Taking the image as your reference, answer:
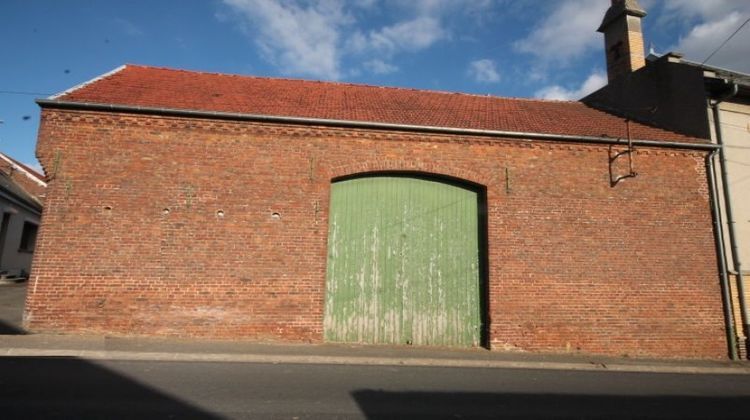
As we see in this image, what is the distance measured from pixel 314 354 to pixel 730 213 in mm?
10020

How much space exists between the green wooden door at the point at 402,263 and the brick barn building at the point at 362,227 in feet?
0.14

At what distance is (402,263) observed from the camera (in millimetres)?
10547

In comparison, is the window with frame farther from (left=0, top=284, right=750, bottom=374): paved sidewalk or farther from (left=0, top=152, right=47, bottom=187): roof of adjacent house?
(left=0, top=284, right=750, bottom=374): paved sidewalk

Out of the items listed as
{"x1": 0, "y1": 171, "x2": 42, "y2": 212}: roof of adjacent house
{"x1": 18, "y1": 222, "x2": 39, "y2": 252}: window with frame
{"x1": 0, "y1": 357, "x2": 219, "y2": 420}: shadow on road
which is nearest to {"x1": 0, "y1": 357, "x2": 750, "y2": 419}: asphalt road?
{"x1": 0, "y1": 357, "x2": 219, "y2": 420}: shadow on road

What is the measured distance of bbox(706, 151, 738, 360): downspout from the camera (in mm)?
10602

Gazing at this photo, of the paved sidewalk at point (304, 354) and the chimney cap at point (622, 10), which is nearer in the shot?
Answer: the paved sidewalk at point (304, 354)

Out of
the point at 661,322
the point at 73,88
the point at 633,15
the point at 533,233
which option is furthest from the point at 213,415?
the point at 633,15

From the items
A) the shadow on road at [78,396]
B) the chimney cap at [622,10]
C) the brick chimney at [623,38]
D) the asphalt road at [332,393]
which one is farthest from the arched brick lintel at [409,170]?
the chimney cap at [622,10]

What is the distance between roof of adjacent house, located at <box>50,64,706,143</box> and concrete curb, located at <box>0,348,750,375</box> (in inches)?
196

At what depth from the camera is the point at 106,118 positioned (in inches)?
389

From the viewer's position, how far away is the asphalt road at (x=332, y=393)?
514cm

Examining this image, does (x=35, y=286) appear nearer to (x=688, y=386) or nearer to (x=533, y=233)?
(x=533, y=233)

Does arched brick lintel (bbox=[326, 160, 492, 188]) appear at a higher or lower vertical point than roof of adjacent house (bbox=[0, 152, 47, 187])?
lower

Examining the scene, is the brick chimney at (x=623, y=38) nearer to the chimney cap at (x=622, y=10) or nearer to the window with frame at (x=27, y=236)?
the chimney cap at (x=622, y=10)
